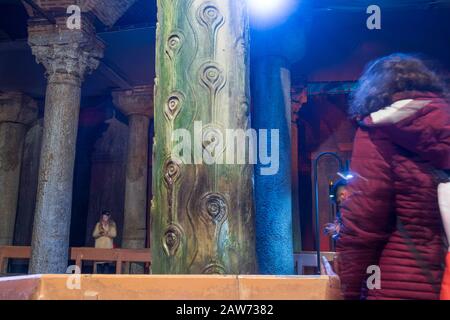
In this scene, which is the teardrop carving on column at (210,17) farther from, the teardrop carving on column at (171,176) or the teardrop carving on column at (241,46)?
the teardrop carving on column at (171,176)

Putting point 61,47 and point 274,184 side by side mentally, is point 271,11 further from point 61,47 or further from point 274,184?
point 61,47

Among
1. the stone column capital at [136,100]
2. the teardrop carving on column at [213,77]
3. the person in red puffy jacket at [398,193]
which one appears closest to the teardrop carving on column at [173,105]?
the teardrop carving on column at [213,77]

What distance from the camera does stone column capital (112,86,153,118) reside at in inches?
310

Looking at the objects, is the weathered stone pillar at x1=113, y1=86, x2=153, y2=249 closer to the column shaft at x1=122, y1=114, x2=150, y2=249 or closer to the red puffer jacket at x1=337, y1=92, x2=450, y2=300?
the column shaft at x1=122, y1=114, x2=150, y2=249

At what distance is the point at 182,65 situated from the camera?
172 centimetres

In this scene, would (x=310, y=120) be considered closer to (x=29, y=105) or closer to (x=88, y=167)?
(x=88, y=167)

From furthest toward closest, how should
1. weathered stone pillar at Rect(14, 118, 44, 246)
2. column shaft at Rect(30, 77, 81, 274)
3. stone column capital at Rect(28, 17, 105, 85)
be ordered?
1. weathered stone pillar at Rect(14, 118, 44, 246)
2. stone column capital at Rect(28, 17, 105, 85)
3. column shaft at Rect(30, 77, 81, 274)

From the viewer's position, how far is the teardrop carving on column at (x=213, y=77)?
168cm

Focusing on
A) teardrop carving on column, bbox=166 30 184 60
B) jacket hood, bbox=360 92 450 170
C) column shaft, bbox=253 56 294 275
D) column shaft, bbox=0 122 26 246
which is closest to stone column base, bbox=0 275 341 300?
jacket hood, bbox=360 92 450 170

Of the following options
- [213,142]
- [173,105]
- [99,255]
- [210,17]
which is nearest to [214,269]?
[213,142]

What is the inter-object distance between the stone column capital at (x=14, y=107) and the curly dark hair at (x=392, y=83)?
27.6 feet

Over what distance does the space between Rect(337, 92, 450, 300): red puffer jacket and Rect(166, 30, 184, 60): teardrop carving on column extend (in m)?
0.94

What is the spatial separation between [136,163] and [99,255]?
3080 millimetres
